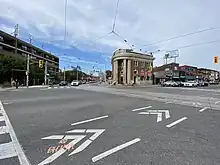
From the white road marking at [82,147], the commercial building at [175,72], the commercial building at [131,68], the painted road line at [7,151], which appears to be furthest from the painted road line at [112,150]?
the commercial building at [175,72]

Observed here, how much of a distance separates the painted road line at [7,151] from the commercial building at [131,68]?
7587cm

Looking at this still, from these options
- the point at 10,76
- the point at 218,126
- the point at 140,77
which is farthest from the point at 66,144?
the point at 140,77

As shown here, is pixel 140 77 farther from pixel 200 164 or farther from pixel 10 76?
pixel 200 164

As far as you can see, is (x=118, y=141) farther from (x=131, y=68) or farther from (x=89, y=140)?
(x=131, y=68)

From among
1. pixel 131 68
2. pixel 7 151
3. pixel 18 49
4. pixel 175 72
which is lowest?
pixel 7 151

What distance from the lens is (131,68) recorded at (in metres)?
82.2

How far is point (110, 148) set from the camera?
15.7 feet

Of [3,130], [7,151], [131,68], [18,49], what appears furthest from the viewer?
[131,68]

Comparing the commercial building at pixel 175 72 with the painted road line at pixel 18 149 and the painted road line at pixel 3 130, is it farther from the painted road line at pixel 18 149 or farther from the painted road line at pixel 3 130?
the painted road line at pixel 18 149

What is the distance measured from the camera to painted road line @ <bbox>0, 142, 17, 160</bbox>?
4348 mm

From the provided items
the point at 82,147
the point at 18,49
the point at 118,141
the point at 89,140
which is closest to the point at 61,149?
the point at 82,147

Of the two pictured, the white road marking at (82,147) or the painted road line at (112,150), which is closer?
the painted road line at (112,150)

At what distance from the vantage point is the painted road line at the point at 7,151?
435 centimetres

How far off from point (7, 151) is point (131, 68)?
7862cm
